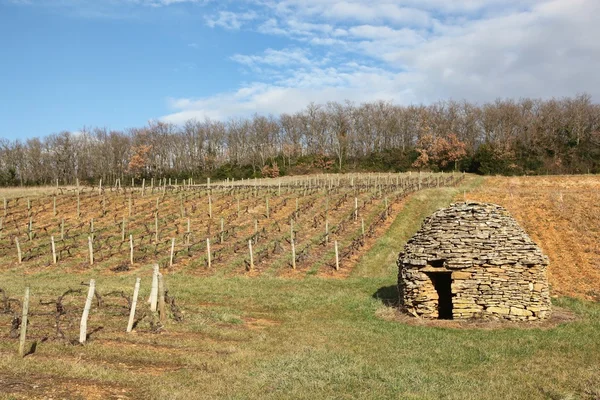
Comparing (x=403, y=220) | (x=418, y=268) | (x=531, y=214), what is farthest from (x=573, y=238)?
(x=418, y=268)

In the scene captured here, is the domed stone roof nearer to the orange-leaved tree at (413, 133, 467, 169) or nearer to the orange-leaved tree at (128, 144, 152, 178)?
the orange-leaved tree at (413, 133, 467, 169)

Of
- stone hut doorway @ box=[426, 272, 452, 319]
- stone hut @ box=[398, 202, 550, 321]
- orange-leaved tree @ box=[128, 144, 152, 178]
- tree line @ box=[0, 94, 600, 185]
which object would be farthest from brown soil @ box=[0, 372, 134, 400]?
orange-leaved tree @ box=[128, 144, 152, 178]

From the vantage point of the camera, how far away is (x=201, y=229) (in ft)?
122

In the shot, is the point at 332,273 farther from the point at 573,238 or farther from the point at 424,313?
the point at 573,238

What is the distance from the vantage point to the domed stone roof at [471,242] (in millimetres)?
15734

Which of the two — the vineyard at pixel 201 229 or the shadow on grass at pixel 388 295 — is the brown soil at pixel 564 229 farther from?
the vineyard at pixel 201 229

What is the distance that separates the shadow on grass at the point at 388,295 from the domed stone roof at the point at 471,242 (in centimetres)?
221

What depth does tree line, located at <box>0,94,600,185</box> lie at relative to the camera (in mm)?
77125

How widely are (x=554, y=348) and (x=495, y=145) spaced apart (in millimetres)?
74867

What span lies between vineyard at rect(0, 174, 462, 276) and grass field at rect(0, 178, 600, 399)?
9165mm

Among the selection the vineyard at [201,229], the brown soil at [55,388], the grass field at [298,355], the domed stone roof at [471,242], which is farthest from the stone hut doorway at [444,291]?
the brown soil at [55,388]

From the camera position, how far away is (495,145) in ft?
263

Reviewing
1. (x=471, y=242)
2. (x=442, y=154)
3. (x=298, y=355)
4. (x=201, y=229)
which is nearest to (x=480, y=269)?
(x=471, y=242)

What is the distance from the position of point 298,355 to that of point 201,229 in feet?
88.5
